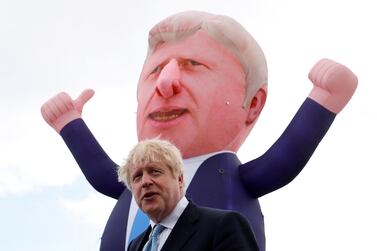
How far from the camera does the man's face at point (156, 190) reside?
1.80m

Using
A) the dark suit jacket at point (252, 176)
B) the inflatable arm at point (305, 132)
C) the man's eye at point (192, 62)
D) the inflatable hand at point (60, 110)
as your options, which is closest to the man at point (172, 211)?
the dark suit jacket at point (252, 176)

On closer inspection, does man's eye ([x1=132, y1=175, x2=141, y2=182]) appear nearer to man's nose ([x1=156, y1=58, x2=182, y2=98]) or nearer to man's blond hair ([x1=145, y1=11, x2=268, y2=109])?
man's nose ([x1=156, y1=58, x2=182, y2=98])

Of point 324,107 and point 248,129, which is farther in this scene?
point 248,129

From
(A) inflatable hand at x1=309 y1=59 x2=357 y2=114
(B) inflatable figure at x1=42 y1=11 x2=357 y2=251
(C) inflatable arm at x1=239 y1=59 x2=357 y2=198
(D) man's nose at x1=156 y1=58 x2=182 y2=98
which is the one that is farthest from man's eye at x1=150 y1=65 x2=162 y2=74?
(A) inflatable hand at x1=309 y1=59 x2=357 y2=114

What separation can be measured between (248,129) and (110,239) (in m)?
1.26

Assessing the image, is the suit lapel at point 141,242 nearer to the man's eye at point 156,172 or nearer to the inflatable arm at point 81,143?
→ the man's eye at point 156,172

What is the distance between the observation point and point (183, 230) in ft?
5.81

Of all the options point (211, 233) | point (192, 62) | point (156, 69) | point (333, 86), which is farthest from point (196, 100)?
point (211, 233)

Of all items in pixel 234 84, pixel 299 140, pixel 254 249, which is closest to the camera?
pixel 254 249

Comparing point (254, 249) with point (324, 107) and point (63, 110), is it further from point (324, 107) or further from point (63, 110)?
point (63, 110)

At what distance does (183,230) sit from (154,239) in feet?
0.37

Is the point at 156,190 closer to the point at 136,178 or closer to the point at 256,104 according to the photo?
the point at 136,178

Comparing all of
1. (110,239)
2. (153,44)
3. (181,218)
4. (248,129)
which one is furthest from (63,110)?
(181,218)

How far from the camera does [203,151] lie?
406 centimetres
